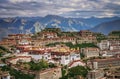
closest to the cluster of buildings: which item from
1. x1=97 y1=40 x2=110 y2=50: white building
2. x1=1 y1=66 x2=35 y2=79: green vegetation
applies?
x1=97 y1=40 x2=110 y2=50: white building

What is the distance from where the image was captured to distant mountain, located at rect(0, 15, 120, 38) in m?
68.9

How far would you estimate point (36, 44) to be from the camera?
29562mm

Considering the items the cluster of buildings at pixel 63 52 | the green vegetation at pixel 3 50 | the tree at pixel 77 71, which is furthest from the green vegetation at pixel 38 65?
the green vegetation at pixel 3 50

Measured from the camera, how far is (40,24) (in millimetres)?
69688

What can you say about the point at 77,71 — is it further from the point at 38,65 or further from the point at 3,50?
the point at 3,50

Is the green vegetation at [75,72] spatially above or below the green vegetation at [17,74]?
below

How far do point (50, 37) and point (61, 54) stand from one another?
294 inches

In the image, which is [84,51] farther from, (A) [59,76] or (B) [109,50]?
(A) [59,76]

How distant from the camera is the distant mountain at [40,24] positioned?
226 feet

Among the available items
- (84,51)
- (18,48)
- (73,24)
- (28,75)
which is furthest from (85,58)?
(73,24)

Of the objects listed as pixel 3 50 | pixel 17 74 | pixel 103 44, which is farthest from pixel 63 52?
pixel 103 44

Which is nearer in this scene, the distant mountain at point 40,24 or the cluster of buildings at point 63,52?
the cluster of buildings at point 63,52

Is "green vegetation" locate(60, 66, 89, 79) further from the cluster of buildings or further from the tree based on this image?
the cluster of buildings

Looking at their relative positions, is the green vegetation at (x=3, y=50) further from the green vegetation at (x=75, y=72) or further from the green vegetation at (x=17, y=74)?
the green vegetation at (x=75, y=72)
